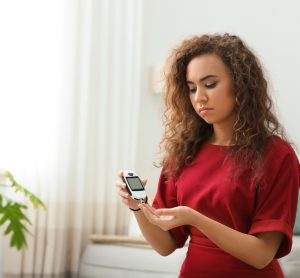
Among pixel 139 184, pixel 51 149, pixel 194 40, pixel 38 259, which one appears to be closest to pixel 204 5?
pixel 51 149

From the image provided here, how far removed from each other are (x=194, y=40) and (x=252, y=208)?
1.67 ft

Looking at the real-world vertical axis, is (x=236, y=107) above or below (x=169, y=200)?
above

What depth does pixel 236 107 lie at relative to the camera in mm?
1479

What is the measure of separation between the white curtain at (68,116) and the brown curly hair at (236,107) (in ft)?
5.26

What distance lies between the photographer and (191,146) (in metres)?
1.60

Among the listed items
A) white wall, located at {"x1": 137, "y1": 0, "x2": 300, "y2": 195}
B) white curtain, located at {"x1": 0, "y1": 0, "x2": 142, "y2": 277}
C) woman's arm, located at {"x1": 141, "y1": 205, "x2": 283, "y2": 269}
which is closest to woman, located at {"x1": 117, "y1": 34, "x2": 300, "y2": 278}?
woman's arm, located at {"x1": 141, "y1": 205, "x2": 283, "y2": 269}

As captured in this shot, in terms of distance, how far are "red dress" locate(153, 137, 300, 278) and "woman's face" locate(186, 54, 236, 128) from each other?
0.11m

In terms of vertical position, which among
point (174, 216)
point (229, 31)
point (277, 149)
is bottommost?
point (174, 216)

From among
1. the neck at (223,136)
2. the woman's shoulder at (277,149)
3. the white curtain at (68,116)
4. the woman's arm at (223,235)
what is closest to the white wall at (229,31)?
the white curtain at (68,116)

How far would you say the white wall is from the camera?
11.3 feet

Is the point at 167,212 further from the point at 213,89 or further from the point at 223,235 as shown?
the point at 213,89

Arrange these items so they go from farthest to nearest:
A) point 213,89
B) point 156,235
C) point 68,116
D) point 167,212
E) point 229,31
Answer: point 229,31
point 68,116
point 156,235
point 213,89
point 167,212

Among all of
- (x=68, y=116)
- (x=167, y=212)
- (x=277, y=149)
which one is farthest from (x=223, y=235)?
(x=68, y=116)

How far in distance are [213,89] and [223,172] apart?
0.22 m
